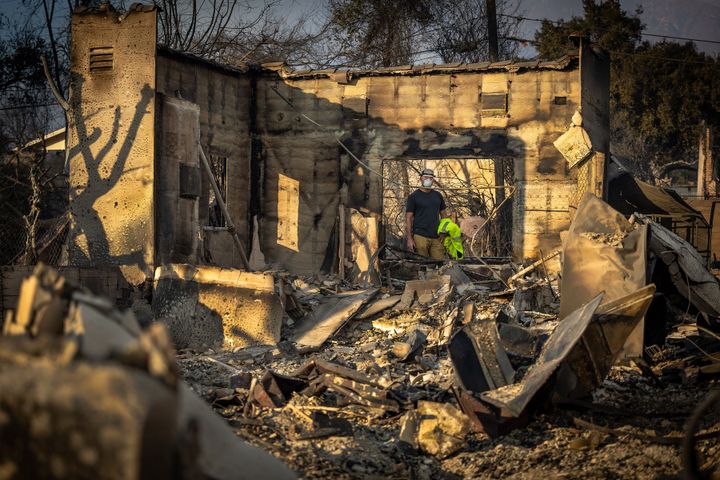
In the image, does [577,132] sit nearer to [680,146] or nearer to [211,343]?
[211,343]

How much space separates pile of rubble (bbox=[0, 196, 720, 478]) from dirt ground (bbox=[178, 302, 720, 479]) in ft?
0.06

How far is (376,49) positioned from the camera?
23594 mm

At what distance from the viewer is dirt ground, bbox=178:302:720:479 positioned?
4996 mm

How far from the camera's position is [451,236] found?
12352mm

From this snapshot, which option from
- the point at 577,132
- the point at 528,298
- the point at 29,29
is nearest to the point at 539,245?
the point at 577,132

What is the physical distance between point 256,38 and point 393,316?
50.7ft

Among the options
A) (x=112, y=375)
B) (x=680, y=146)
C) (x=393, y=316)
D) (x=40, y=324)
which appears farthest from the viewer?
(x=680, y=146)

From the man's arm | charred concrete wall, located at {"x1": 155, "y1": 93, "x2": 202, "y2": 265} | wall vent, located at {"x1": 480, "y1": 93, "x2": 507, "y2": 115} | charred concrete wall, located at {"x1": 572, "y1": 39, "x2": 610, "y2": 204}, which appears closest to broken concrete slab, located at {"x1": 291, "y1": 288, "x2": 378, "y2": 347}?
charred concrete wall, located at {"x1": 155, "y1": 93, "x2": 202, "y2": 265}

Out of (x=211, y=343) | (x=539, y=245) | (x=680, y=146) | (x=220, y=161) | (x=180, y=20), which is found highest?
(x=180, y=20)

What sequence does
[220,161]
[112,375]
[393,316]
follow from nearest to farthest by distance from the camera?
[112,375], [393,316], [220,161]

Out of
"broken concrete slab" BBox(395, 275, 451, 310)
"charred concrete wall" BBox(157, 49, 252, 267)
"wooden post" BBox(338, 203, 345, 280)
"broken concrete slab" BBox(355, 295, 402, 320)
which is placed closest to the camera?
"broken concrete slab" BBox(355, 295, 402, 320)

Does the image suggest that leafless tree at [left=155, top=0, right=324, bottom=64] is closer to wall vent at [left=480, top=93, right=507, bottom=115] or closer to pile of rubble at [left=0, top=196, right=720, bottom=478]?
wall vent at [left=480, top=93, right=507, bottom=115]

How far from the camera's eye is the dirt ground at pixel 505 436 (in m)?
5.00

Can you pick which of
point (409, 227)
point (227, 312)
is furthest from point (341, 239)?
point (227, 312)
